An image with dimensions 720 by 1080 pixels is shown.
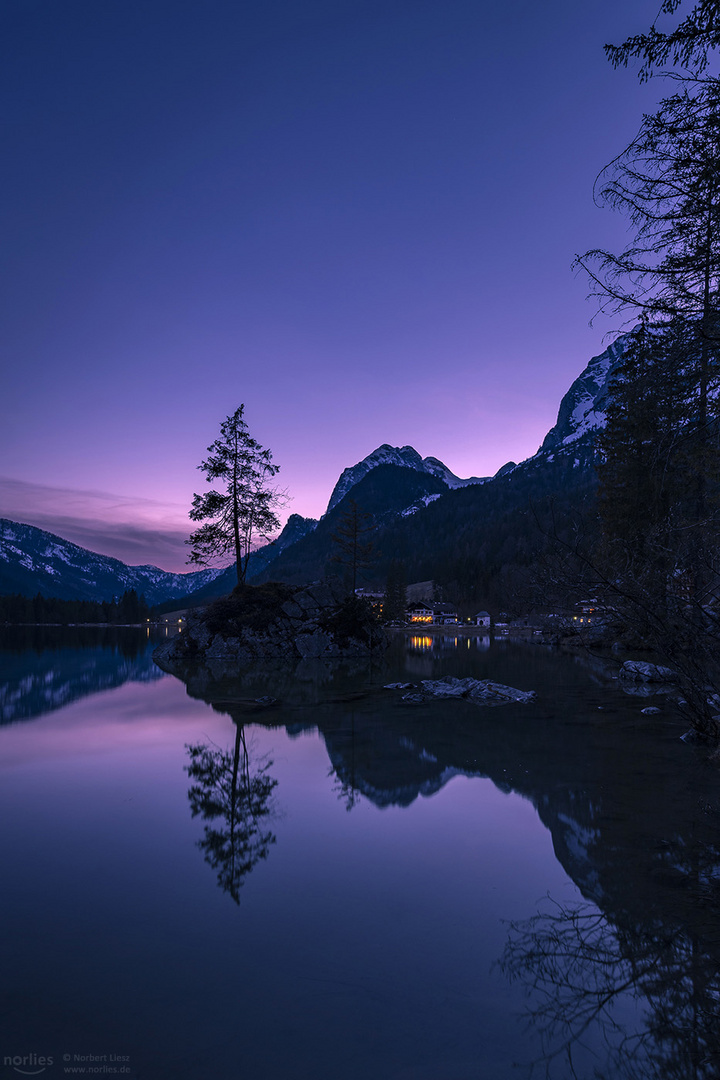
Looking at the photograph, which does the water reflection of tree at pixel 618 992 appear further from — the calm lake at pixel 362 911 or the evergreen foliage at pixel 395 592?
the evergreen foliage at pixel 395 592

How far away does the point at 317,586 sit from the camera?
38969 millimetres

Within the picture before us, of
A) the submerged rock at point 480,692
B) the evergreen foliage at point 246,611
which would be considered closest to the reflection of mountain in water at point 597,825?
the submerged rock at point 480,692

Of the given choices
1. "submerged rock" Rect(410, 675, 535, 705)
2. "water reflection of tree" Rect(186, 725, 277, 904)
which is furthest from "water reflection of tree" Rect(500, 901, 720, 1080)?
"submerged rock" Rect(410, 675, 535, 705)

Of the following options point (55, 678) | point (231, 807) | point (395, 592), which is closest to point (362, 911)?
point (231, 807)

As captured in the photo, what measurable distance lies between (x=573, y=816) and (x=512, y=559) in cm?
15782

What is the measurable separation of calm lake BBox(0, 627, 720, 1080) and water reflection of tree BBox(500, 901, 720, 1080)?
0.06 ft

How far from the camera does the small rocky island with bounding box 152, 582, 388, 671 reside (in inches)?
1379

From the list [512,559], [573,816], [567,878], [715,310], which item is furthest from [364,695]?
[512,559]

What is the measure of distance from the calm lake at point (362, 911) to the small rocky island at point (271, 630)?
2249cm

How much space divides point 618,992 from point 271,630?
32454 mm

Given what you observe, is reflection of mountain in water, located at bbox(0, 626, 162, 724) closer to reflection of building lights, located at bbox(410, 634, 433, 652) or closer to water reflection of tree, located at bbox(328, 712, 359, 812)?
water reflection of tree, located at bbox(328, 712, 359, 812)

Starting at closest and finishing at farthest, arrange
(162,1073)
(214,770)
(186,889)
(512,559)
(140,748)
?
(162,1073) → (186,889) → (214,770) → (140,748) → (512,559)

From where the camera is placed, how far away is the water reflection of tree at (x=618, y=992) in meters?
3.61

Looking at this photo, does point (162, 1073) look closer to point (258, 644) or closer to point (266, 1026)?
point (266, 1026)
